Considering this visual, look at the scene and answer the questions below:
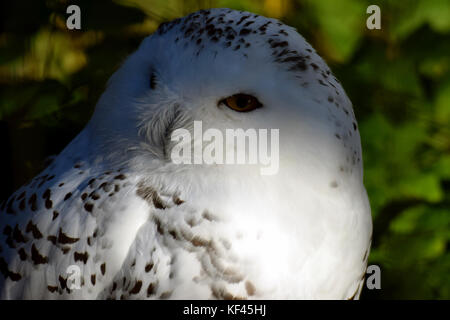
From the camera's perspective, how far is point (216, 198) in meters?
1.10

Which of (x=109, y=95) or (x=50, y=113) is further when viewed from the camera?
(x=50, y=113)

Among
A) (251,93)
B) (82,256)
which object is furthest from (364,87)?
(82,256)

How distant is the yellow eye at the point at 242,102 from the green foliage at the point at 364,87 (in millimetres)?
451

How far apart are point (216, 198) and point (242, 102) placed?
0.71 feet

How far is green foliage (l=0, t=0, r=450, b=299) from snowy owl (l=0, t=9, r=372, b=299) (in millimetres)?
364

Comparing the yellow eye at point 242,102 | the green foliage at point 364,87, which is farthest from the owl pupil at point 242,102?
the green foliage at point 364,87

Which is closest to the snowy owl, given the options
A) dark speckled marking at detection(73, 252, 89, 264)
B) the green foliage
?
dark speckled marking at detection(73, 252, 89, 264)

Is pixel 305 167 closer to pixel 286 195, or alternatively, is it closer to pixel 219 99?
pixel 286 195

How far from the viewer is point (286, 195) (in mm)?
1117

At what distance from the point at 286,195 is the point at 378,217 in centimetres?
77

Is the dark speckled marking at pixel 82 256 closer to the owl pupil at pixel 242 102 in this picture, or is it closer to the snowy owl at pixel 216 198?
the snowy owl at pixel 216 198

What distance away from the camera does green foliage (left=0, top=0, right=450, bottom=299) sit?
147cm

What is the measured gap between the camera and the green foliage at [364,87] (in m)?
1.47
